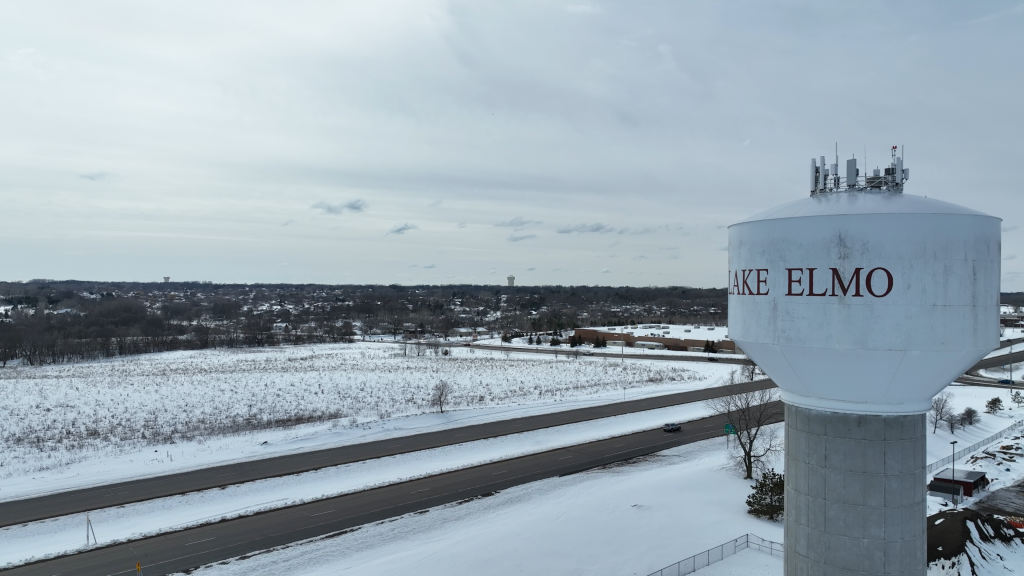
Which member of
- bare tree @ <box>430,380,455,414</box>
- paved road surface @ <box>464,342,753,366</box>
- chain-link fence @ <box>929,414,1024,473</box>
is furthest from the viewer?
paved road surface @ <box>464,342,753,366</box>

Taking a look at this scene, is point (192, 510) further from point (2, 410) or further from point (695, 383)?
point (695, 383)

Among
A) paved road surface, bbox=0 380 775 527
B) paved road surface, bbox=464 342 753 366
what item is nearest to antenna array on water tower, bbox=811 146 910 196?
paved road surface, bbox=0 380 775 527

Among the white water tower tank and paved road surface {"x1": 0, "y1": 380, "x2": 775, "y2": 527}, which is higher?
the white water tower tank

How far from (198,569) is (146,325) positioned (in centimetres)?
10584

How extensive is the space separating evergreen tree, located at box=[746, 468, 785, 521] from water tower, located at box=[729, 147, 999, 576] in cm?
1358

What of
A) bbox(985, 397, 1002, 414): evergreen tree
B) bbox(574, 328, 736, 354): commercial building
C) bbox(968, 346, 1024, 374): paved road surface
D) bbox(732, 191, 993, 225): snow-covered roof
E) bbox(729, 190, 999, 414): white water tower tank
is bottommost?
bbox(985, 397, 1002, 414): evergreen tree

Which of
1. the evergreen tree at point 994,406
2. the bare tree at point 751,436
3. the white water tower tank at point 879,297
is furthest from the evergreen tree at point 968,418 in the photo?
the white water tower tank at point 879,297

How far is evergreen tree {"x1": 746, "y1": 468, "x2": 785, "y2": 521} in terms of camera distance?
81.7 ft

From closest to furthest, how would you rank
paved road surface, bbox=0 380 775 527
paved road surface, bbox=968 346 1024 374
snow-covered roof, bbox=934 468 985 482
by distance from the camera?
paved road surface, bbox=0 380 775 527
snow-covered roof, bbox=934 468 985 482
paved road surface, bbox=968 346 1024 374

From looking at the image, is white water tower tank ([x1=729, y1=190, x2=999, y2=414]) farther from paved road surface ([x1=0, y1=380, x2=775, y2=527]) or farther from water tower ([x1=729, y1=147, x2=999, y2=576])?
paved road surface ([x1=0, y1=380, x2=775, y2=527])

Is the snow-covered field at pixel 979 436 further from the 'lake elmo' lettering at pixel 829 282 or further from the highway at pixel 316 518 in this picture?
the 'lake elmo' lettering at pixel 829 282

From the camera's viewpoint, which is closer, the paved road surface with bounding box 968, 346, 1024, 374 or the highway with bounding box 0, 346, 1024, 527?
the highway with bounding box 0, 346, 1024, 527

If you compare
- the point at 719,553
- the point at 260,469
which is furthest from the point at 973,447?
the point at 260,469

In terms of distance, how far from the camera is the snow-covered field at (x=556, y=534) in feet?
68.8
